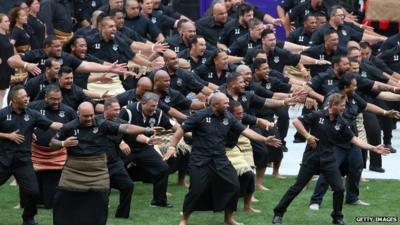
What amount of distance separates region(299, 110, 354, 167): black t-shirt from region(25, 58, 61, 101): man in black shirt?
12.0 feet

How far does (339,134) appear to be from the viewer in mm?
18203

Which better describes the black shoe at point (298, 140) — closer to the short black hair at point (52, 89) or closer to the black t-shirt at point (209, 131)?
the black t-shirt at point (209, 131)

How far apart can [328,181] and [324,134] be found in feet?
2.04

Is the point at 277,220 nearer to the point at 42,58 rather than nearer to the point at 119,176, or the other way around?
the point at 119,176

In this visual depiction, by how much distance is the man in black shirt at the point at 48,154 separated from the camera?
18.3 m

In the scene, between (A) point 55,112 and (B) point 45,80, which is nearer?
(A) point 55,112

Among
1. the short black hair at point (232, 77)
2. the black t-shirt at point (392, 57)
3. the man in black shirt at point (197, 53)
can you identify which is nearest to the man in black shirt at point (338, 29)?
the black t-shirt at point (392, 57)

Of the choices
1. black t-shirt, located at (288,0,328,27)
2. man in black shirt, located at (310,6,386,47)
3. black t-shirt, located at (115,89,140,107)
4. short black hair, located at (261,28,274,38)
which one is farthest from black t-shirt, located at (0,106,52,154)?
black t-shirt, located at (288,0,328,27)

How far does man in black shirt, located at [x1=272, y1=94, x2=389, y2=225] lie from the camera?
704 inches

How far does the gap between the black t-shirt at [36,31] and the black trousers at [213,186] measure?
5.72 meters

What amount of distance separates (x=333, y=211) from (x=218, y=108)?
2.08 m

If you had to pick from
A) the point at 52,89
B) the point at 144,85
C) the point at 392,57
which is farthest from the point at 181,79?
the point at 392,57

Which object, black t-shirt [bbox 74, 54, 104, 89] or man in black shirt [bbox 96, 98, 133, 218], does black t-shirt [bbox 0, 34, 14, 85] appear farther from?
man in black shirt [bbox 96, 98, 133, 218]

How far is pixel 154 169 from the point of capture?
1883 centimetres
